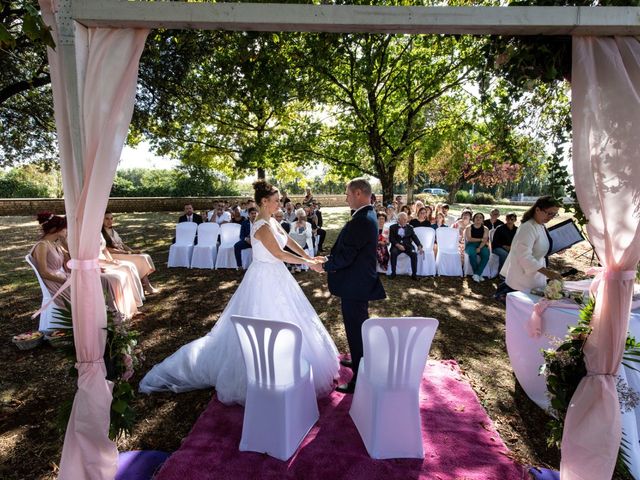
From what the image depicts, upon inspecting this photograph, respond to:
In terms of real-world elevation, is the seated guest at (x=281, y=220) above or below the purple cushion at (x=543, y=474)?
above

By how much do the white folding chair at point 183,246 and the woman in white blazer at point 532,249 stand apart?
298 inches

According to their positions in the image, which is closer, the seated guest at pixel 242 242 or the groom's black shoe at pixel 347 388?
the groom's black shoe at pixel 347 388

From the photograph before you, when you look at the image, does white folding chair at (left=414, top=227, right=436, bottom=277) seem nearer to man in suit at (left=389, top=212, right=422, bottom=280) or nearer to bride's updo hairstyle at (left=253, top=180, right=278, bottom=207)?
man in suit at (left=389, top=212, right=422, bottom=280)

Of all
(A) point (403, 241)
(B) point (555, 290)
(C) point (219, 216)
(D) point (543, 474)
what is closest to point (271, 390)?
(D) point (543, 474)

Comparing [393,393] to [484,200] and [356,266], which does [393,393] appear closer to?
[356,266]

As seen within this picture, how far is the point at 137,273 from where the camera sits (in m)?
6.47

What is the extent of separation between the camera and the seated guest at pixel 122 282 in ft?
18.1

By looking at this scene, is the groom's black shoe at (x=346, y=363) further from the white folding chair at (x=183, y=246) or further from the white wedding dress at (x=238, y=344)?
the white folding chair at (x=183, y=246)

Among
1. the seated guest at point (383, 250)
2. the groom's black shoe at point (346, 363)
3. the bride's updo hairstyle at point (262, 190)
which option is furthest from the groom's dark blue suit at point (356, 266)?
the seated guest at point (383, 250)

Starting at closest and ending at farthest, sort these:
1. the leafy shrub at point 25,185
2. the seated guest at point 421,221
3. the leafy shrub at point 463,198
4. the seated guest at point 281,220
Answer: the seated guest at point 281,220, the seated guest at point 421,221, the leafy shrub at point 25,185, the leafy shrub at point 463,198

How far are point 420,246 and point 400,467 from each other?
616 cm

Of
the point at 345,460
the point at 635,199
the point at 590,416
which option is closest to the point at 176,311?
the point at 345,460

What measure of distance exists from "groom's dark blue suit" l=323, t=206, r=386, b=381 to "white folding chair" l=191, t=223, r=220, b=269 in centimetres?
621

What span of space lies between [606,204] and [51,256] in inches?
233
